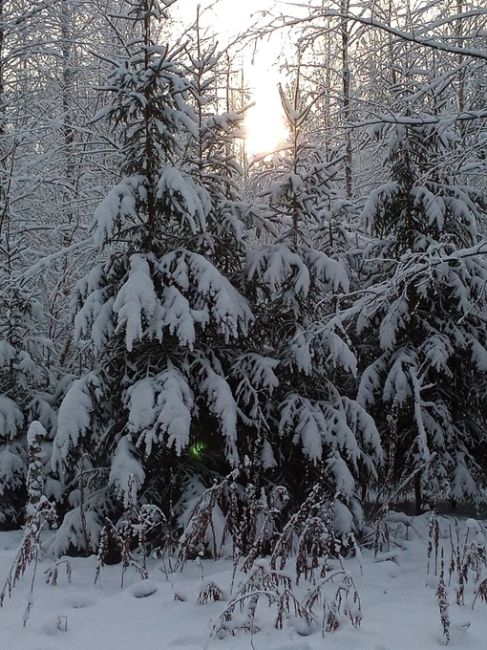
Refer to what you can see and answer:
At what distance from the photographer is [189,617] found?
162 inches

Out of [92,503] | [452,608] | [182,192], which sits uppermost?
[182,192]

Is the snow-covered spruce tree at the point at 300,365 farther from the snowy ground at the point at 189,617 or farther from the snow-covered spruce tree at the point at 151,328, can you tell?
the snowy ground at the point at 189,617

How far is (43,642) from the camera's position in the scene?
12.3ft

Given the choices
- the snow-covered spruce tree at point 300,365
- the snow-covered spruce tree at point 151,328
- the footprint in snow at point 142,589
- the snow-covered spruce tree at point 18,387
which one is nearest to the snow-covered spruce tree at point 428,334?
the snow-covered spruce tree at point 300,365

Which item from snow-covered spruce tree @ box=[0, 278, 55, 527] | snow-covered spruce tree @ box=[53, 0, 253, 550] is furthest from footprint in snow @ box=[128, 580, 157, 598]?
snow-covered spruce tree @ box=[0, 278, 55, 527]

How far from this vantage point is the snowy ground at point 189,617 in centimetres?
370

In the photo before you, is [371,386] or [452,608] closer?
[452,608]

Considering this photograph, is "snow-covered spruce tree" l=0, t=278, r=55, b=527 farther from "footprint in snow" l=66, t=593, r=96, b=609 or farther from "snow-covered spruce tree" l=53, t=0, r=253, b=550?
"footprint in snow" l=66, t=593, r=96, b=609

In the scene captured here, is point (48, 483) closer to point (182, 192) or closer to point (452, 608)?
point (182, 192)

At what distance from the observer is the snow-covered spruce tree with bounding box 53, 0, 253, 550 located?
210 inches

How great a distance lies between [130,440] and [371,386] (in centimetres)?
313

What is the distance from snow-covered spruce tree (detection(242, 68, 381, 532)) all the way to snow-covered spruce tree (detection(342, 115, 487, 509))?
0.73 m

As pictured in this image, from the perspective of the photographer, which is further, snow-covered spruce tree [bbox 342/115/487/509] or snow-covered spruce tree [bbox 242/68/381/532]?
snow-covered spruce tree [bbox 342/115/487/509]

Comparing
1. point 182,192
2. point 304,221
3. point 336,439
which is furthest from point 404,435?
point 182,192
